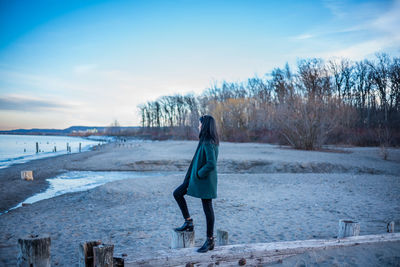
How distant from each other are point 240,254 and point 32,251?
7.39ft

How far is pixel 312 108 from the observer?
2303 cm

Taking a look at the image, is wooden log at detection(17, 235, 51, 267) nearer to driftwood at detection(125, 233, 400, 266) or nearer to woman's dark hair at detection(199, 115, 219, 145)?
driftwood at detection(125, 233, 400, 266)

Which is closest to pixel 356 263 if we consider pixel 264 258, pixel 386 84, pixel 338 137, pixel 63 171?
pixel 264 258

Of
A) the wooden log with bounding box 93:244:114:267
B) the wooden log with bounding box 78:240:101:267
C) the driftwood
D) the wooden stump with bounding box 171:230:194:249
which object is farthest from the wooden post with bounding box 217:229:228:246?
the wooden log with bounding box 78:240:101:267

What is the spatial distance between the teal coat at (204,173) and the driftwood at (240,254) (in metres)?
0.70

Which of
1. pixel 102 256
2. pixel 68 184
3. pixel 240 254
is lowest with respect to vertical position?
pixel 68 184

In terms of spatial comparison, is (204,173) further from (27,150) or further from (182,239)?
(27,150)

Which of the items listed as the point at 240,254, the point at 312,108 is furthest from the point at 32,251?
the point at 312,108

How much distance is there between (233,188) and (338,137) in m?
27.8

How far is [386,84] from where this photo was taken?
139 feet

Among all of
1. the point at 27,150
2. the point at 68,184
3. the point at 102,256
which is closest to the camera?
the point at 102,256

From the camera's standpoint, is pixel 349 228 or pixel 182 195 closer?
pixel 182 195

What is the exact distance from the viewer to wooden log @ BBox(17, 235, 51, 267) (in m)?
2.43

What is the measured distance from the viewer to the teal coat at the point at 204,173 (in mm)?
3424
